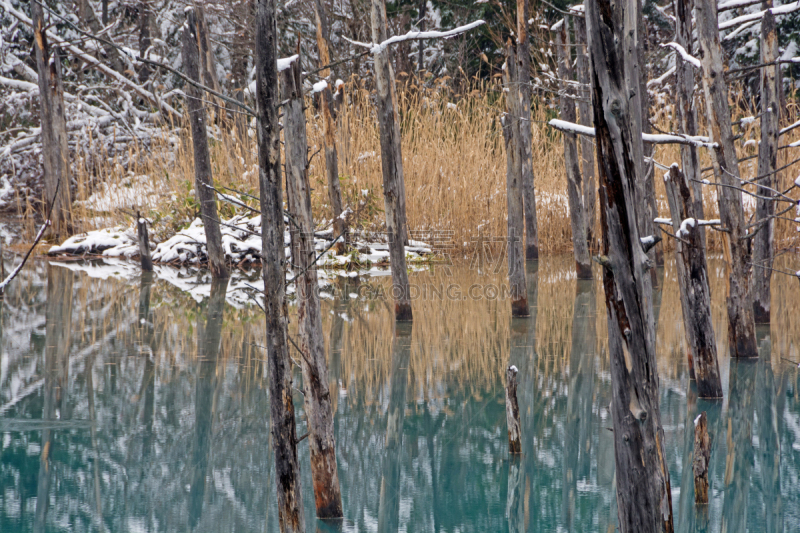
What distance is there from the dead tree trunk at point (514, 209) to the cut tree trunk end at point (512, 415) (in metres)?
2.94

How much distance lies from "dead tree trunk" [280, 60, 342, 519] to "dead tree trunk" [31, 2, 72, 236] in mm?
11889

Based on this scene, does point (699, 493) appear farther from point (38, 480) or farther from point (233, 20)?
point (233, 20)

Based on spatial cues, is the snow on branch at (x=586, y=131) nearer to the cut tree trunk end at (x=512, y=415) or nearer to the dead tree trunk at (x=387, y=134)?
the cut tree trunk end at (x=512, y=415)

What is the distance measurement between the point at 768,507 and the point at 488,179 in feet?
27.9

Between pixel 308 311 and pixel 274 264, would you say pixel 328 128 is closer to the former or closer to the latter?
pixel 308 311

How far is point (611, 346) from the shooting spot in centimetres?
249

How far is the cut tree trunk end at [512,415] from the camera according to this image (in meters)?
3.81

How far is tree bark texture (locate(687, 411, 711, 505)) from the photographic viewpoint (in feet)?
10.7

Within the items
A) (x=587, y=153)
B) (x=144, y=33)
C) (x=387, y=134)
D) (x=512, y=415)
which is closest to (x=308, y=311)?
(x=512, y=415)

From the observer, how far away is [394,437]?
4363mm

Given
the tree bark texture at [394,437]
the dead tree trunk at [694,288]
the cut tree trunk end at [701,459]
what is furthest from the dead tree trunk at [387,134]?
the cut tree trunk end at [701,459]

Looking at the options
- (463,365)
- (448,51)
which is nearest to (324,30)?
(463,365)

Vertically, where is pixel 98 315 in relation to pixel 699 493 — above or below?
above

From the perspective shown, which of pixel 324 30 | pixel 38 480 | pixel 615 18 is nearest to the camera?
pixel 615 18
